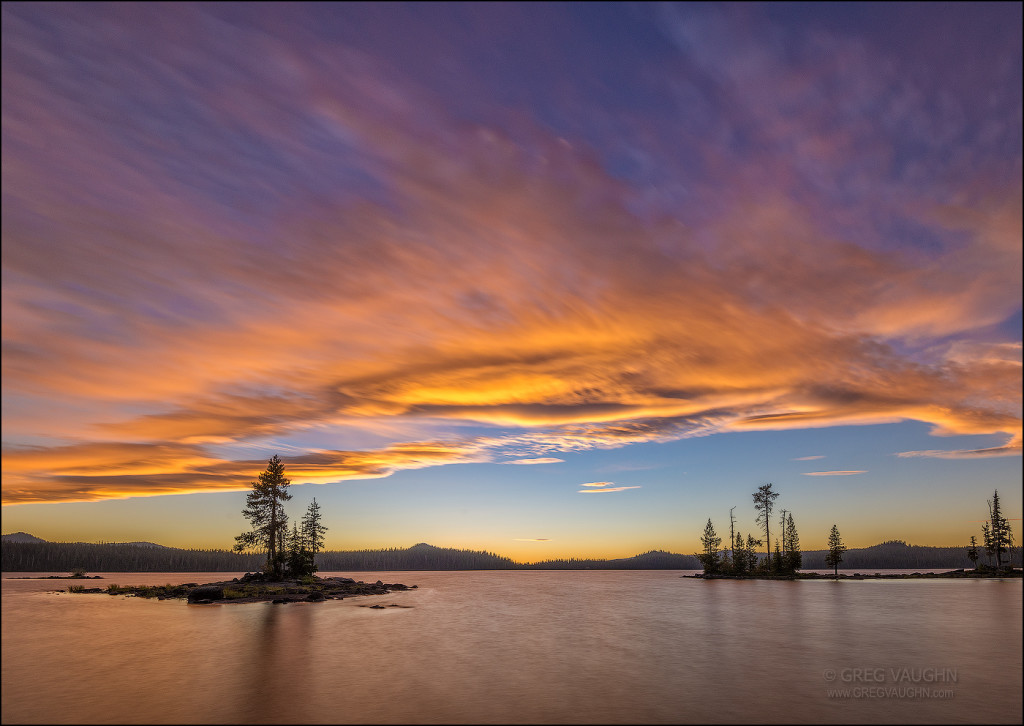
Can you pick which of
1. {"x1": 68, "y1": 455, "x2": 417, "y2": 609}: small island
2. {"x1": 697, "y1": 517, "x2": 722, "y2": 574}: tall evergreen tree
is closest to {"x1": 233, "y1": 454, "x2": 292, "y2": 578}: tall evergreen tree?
{"x1": 68, "y1": 455, "x2": 417, "y2": 609}: small island

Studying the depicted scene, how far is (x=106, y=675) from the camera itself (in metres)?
30.8

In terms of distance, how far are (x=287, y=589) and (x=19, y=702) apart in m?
57.3

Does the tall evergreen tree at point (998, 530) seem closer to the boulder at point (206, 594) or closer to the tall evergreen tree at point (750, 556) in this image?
the tall evergreen tree at point (750, 556)

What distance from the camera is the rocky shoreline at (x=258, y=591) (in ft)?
237

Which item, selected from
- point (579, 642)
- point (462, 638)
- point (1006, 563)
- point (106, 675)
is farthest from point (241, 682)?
point (1006, 563)

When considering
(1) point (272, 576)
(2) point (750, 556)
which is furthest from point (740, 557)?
(1) point (272, 576)

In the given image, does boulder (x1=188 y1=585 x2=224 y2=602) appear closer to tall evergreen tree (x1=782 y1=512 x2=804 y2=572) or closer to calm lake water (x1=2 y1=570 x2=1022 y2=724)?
calm lake water (x1=2 y1=570 x2=1022 y2=724)

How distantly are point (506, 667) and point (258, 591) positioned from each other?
55934 mm

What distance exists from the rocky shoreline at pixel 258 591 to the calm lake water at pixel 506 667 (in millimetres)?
11214

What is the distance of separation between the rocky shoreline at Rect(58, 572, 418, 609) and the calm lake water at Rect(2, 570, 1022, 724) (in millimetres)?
11214

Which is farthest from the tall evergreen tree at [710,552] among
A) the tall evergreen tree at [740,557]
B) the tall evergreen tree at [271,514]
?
the tall evergreen tree at [271,514]

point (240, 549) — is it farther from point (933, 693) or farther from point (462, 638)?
point (933, 693)

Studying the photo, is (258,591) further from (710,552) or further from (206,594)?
(710,552)

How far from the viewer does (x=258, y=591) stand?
253 feet
